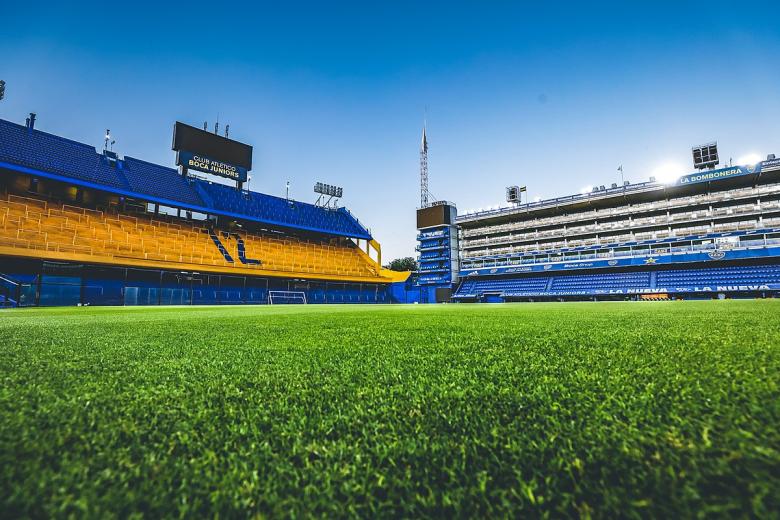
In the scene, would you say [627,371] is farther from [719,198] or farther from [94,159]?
[719,198]

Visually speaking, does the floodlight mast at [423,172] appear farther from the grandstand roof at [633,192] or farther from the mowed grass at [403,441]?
the mowed grass at [403,441]

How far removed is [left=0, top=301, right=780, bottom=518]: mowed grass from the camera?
656 mm

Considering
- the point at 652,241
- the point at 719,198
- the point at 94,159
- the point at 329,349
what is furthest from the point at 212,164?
the point at 719,198

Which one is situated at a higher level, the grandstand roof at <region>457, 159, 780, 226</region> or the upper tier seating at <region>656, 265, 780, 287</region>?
the grandstand roof at <region>457, 159, 780, 226</region>

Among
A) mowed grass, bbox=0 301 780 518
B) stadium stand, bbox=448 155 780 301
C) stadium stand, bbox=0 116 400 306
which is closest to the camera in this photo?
mowed grass, bbox=0 301 780 518

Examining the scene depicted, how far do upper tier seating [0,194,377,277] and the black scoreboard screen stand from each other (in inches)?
240

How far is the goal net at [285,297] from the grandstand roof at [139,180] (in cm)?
620

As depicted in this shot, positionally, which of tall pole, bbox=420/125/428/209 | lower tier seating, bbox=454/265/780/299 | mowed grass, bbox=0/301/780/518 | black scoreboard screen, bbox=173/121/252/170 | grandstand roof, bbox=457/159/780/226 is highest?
tall pole, bbox=420/125/428/209

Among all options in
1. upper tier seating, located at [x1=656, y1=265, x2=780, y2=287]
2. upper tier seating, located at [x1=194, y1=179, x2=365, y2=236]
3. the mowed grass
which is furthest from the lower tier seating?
the mowed grass

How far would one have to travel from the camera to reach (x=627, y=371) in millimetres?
1554

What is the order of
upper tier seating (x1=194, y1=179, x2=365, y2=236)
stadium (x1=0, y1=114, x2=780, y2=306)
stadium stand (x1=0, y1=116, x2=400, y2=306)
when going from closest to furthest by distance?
1. stadium stand (x1=0, y1=116, x2=400, y2=306)
2. stadium (x1=0, y1=114, x2=780, y2=306)
3. upper tier seating (x1=194, y1=179, x2=365, y2=236)

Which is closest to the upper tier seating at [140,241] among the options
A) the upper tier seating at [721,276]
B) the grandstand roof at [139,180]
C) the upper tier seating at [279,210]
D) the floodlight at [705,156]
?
the grandstand roof at [139,180]

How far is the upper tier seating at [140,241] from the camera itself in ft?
64.7

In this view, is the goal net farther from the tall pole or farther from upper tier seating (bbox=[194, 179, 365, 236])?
the tall pole
